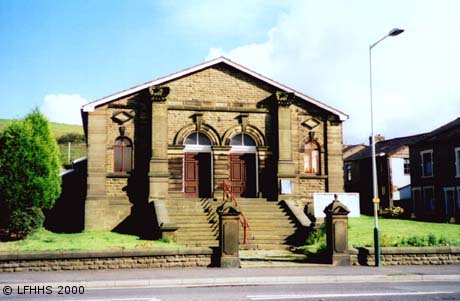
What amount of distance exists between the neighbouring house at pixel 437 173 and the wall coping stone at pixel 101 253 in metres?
22.2

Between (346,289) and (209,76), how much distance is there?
1604 cm

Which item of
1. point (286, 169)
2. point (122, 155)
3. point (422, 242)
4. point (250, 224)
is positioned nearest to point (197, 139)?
point (122, 155)

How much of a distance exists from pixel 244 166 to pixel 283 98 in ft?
13.3

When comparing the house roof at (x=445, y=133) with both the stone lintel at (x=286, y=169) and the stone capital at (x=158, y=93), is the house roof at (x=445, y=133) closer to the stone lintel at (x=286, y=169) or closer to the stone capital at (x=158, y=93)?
the stone lintel at (x=286, y=169)

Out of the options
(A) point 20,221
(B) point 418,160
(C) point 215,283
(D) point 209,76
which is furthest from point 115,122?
(B) point 418,160

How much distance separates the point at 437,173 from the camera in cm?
3747

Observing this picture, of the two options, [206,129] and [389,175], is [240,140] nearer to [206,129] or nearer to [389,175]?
[206,129]

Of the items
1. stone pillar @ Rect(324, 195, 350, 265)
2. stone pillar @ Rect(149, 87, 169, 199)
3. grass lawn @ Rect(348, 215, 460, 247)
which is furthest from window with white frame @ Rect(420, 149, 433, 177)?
stone pillar @ Rect(324, 195, 350, 265)

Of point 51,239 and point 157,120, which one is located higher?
point 157,120

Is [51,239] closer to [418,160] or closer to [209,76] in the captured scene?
[209,76]

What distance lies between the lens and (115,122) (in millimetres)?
24438

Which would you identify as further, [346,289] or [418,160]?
[418,160]

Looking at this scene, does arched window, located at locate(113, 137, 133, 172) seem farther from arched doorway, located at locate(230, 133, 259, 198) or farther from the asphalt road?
the asphalt road

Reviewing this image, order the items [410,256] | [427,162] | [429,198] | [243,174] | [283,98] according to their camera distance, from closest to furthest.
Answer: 1. [410,256]
2. [283,98]
3. [243,174]
4. [429,198]
5. [427,162]
